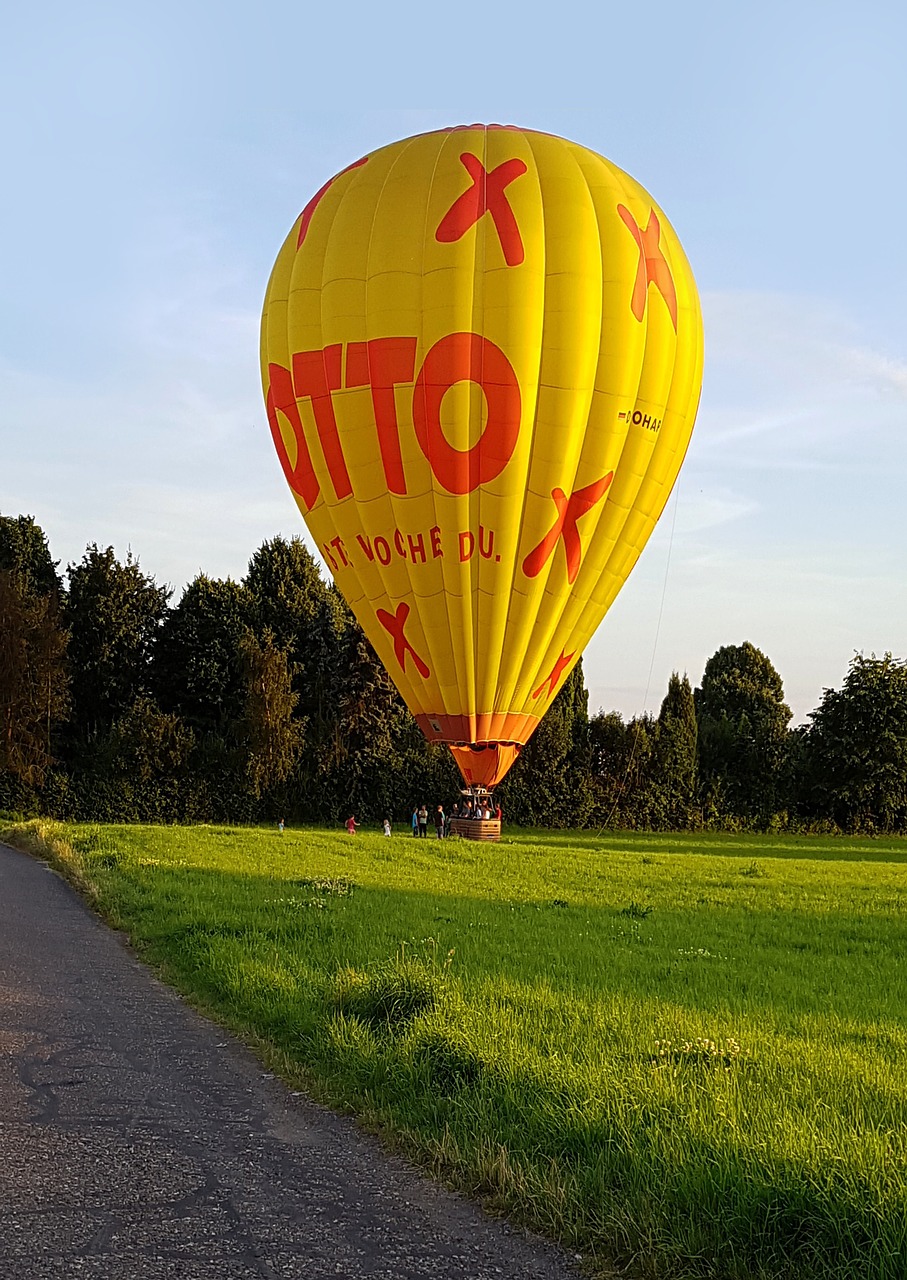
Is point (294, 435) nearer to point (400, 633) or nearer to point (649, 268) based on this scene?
point (400, 633)

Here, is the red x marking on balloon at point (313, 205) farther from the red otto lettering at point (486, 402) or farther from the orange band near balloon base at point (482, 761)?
the orange band near balloon base at point (482, 761)

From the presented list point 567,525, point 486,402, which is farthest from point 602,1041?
point 486,402

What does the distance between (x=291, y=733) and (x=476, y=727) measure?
3074cm

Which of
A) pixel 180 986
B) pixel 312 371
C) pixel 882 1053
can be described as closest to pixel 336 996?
pixel 180 986

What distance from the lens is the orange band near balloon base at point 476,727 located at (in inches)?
765

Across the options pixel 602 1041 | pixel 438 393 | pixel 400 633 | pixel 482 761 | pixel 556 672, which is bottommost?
pixel 602 1041

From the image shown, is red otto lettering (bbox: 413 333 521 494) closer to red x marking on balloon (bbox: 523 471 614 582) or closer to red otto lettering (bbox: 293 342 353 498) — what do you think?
red x marking on balloon (bbox: 523 471 614 582)

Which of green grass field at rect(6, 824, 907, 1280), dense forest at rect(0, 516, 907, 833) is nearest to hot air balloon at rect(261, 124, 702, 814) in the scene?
green grass field at rect(6, 824, 907, 1280)

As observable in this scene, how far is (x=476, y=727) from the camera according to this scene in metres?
19.4

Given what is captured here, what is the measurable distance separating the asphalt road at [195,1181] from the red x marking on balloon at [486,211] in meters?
13.4

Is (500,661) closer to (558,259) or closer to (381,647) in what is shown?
(381,647)

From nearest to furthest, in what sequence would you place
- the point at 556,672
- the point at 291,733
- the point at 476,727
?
the point at 476,727, the point at 556,672, the point at 291,733

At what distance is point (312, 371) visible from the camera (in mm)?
19375

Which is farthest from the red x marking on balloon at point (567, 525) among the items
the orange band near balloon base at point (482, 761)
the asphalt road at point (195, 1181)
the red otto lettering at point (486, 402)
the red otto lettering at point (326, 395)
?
the asphalt road at point (195, 1181)
